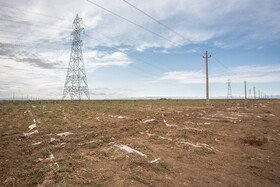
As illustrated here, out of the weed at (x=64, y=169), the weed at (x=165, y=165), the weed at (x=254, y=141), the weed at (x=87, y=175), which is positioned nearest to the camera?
the weed at (x=87, y=175)

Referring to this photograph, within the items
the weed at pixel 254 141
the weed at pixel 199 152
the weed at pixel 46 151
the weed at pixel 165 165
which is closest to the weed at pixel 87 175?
the weed at pixel 165 165

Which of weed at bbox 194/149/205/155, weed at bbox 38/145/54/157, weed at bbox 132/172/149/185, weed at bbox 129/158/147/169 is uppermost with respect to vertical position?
weed at bbox 38/145/54/157

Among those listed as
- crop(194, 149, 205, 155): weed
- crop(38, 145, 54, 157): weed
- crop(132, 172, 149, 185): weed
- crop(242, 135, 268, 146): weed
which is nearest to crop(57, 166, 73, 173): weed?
crop(38, 145, 54, 157): weed

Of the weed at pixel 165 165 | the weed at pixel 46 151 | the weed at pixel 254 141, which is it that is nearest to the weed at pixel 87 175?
the weed at pixel 165 165

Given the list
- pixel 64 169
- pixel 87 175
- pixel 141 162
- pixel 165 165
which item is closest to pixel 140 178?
pixel 141 162

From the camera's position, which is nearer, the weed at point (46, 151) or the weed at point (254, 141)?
the weed at point (46, 151)

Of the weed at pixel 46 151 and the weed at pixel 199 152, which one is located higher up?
the weed at pixel 46 151

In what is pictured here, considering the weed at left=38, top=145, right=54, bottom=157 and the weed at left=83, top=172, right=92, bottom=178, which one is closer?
the weed at left=83, top=172, right=92, bottom=178

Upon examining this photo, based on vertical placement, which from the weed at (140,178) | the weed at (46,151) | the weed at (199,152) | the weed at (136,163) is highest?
the weed at (46,151)

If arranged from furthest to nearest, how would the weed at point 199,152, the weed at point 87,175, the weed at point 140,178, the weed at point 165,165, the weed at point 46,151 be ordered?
1. the weed at point 199,152
2. the weed at point 46,151
3. the weed at point 165,165
4. the weed at point 87,175
5. the weed at point 140,178

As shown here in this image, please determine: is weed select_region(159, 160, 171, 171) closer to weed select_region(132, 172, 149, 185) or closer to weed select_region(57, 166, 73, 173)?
weed select_region(132, 172, 149, 185)

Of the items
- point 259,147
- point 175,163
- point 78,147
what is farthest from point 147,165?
point 259,147

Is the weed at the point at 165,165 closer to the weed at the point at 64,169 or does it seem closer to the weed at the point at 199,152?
the weed at the point at 199,152

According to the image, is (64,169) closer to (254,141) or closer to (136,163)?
(136,163)
